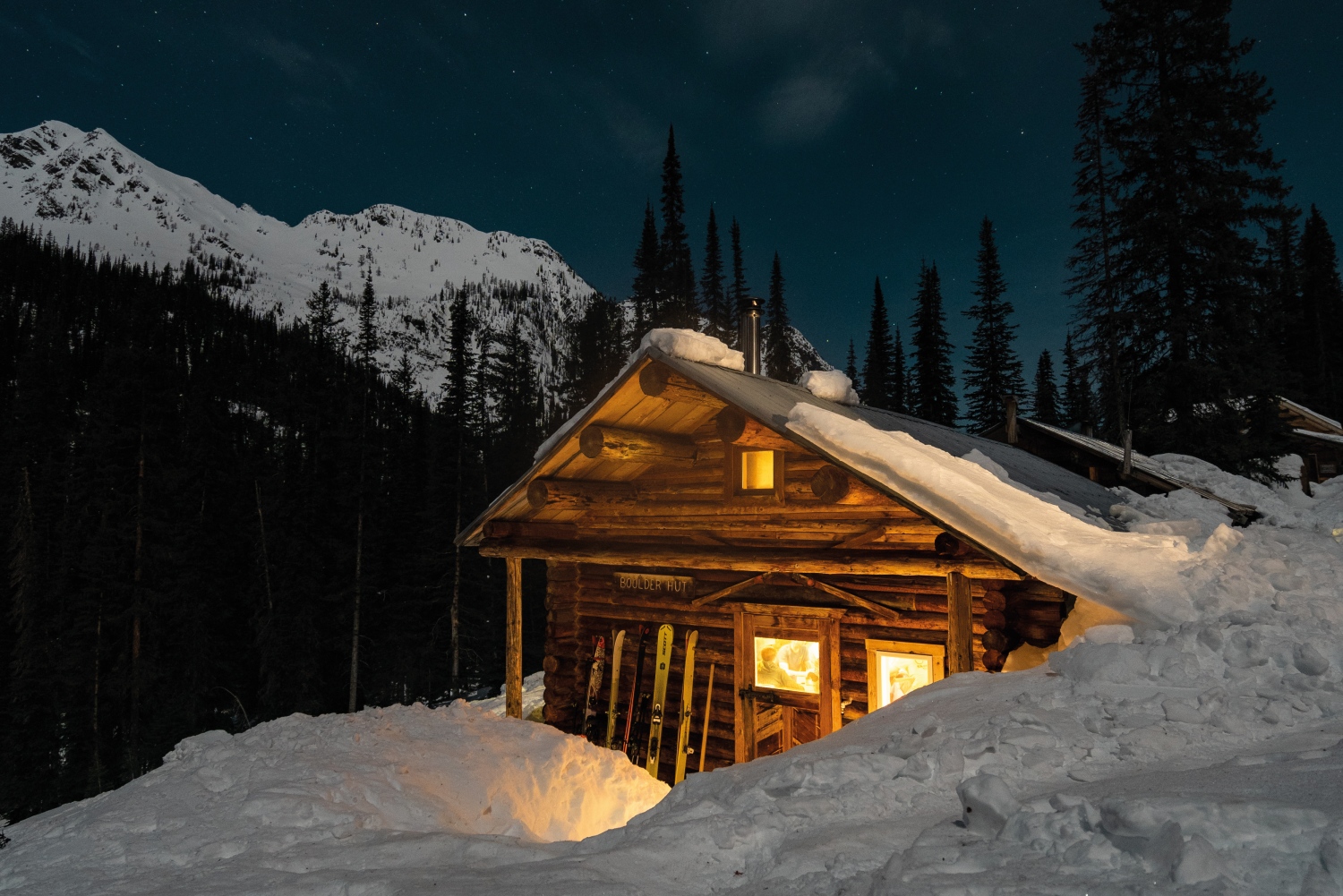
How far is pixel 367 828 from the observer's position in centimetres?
479

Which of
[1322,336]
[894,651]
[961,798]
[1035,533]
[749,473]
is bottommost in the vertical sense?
[894,651]

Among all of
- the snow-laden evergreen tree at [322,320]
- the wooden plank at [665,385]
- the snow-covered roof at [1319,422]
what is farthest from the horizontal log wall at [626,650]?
the snow-covered roof at [1319,422]

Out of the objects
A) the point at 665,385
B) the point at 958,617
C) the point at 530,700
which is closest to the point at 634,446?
the point at 665,385

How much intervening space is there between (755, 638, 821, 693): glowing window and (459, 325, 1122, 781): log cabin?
3 cm

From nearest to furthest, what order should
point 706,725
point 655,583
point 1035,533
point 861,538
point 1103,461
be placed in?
point 1035,533, point 861,538, point 706,725, point 655,583, point 1103,461

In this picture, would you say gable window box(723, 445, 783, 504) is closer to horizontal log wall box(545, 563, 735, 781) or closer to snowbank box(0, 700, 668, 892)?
horizontal log wall box(545, 563, 735, 781)

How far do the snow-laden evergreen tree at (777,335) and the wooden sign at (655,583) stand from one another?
41209mm

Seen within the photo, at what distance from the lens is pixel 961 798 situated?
2998 mm

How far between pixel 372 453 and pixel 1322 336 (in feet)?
211

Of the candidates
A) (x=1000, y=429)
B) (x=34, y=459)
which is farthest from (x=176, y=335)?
(x=1000, y=429)

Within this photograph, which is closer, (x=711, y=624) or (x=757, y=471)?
(x=757, y=471)

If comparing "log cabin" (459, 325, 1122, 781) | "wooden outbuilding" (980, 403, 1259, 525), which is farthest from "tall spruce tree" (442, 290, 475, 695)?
"wooden outbuilding" (980, 403, 1259, 525)

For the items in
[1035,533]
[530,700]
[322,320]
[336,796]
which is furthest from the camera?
[322,320]

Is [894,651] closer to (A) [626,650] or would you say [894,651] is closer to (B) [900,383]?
(A) [626,650]
